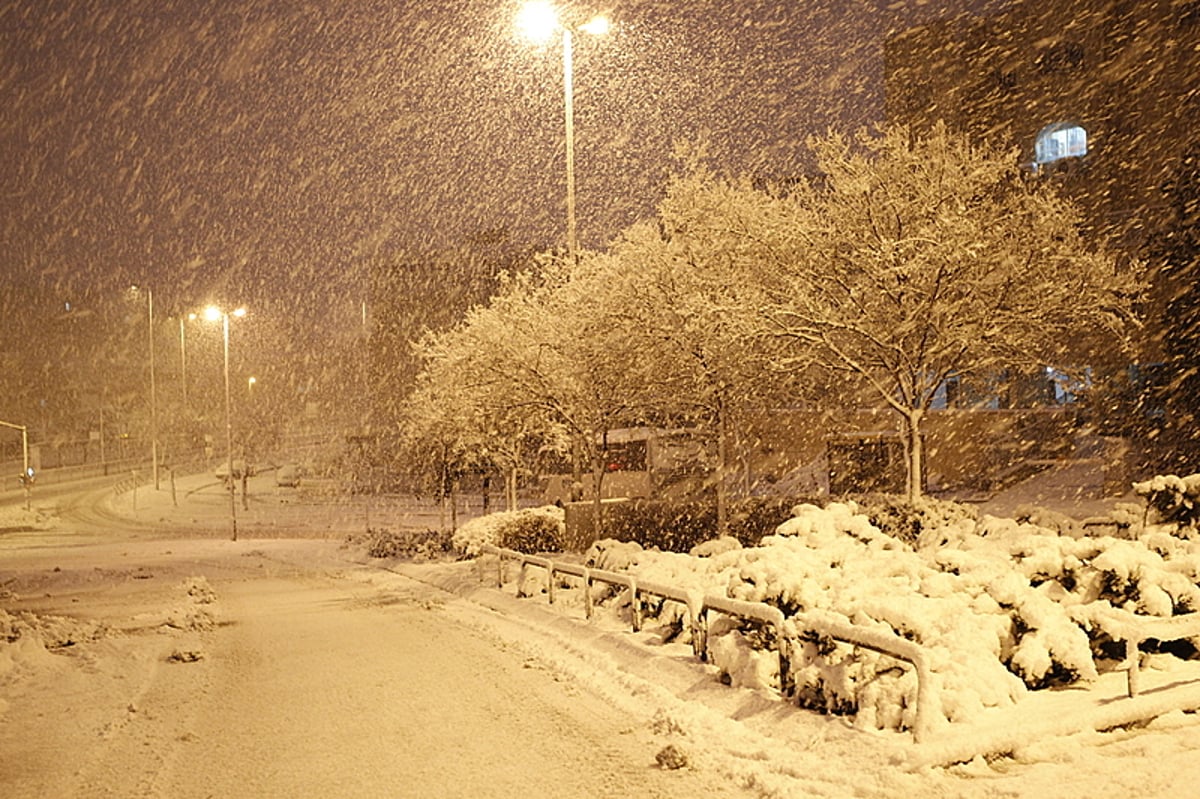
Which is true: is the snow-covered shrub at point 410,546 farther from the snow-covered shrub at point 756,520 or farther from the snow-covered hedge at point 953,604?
the snow-covered hedge at point 953,604

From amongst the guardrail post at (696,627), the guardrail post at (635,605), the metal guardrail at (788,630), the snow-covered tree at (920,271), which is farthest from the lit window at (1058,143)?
the guardrail post at (696,627)

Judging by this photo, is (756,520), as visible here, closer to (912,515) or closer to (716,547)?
(912,515)

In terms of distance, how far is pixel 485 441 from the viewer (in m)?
27.0

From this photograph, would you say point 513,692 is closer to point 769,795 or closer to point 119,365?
point 769,795

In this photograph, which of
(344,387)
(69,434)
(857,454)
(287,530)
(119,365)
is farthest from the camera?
(344,387)

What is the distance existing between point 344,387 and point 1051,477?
126 meters

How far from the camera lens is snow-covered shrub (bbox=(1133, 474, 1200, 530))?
12.1m

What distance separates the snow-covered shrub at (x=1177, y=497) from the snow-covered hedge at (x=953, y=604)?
1.49 ft

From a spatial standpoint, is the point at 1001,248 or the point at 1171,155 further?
the point at 1171,155

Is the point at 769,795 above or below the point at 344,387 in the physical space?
below

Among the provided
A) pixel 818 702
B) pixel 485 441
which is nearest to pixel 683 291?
pixel 485 441

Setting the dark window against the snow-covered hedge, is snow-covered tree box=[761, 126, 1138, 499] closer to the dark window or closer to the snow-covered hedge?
the snow-covered hedge

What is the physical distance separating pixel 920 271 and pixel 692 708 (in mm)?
9711

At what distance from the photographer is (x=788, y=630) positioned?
900cm
